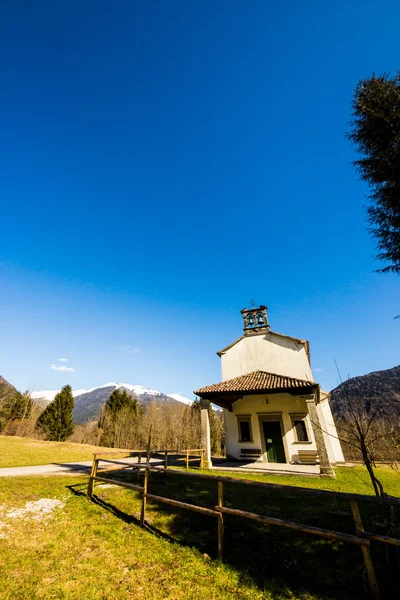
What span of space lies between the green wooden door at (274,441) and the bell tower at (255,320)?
672 cm

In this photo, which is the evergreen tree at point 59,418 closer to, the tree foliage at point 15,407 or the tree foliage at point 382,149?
the tree foliage at point 15,407

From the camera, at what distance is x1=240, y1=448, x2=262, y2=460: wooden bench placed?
51.4ft

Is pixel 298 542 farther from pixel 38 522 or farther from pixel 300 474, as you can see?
pixel 300 474

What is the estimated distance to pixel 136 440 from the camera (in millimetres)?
40938

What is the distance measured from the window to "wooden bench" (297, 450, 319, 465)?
10.3ft

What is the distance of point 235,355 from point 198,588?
16.1m

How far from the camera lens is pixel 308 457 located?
14516 millimetres

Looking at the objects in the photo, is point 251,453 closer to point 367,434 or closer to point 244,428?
point 244,428

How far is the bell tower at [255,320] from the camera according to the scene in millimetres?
19995

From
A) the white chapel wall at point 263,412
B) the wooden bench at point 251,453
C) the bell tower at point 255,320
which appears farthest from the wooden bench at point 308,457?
the bell tower at point 255,320

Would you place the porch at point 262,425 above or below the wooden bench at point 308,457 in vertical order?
above

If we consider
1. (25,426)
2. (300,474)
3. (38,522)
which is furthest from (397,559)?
(25,426)

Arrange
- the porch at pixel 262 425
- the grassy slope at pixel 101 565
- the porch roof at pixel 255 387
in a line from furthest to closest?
1. the porch at pixel 262 425
2. the porch roof at pixel 255 387
3. the grassy slope at pixel 101 565

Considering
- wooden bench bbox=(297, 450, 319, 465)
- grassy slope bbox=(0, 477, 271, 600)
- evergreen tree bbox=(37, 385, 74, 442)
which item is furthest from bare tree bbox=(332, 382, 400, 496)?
evergreen tree bbox=(37, 385, 74, 442)
